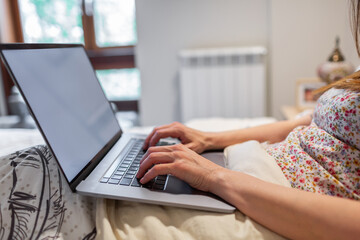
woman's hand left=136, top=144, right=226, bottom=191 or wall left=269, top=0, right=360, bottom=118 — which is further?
wall left=269, top=0, right=360, bottom=118

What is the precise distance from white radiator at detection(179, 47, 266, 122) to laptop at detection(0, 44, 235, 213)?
1419 mm

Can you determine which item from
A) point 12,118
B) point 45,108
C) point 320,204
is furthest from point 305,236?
point 12,118

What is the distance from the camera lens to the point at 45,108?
55 centimetres

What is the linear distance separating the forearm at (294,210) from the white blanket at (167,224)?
24 millimetres

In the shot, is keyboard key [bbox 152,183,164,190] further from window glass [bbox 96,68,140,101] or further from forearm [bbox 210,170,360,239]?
window glass [bbox 96,68,140,101]

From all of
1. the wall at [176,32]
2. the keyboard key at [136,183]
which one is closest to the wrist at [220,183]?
the keyboard key at [136,183]

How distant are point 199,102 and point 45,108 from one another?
169 cm

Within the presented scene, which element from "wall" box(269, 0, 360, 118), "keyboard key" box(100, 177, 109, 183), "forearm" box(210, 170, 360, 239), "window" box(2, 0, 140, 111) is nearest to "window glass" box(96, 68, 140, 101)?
"window" box(2, 0, 140, 111)

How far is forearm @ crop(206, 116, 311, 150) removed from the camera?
32.8 inches

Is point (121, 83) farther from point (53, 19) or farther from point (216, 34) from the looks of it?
point (216, 34)

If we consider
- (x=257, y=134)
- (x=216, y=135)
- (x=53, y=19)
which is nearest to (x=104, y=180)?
(x=216, y=135)

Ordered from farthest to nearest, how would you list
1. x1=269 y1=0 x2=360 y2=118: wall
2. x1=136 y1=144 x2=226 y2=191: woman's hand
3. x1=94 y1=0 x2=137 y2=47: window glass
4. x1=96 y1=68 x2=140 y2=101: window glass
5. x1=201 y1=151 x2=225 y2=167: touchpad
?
x1=96 y1=68 x2=140 y2=101: window glass < x1=94 y1=0 x2=137 y2=47: window glass < x1=269 y1=0 x2=360 y2=118: wall < x1=201 y1=151 x2=225 y2=167: touchpad < x1=136 y1=144 x2=226 y2=191: woman's hand

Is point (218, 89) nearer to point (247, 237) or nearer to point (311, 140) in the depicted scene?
point (311, 140)

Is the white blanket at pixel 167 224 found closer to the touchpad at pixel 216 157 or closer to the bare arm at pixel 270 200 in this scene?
the bare arm at pixel 270 200
